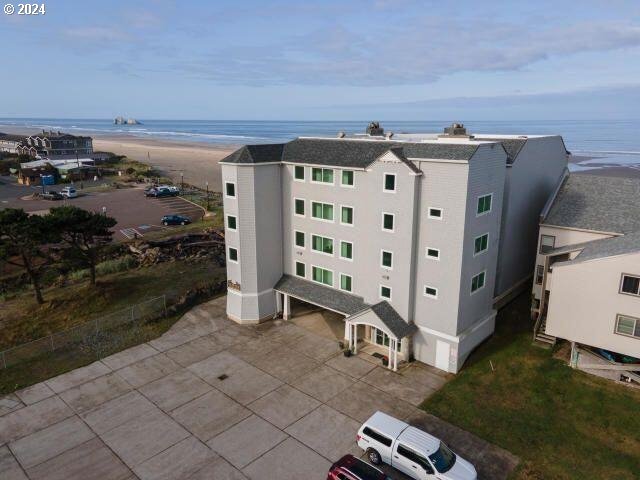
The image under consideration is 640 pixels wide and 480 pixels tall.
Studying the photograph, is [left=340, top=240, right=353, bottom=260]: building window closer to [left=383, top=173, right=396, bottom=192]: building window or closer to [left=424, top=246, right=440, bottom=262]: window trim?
[left=383, top=173, right=396, bottom=192]: building window

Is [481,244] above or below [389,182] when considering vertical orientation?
below

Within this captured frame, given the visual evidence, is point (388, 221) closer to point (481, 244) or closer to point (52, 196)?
point (481, 244)

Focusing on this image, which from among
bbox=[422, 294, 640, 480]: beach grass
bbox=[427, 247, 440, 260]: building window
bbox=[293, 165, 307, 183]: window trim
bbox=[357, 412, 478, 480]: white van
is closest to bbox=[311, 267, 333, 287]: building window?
bbox=[293, 165, 307, 183]: window trim

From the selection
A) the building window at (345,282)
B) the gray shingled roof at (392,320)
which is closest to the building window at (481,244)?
the gray shingled roof at (392,320)

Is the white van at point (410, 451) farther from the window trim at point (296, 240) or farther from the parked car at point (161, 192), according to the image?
the parked car at point (161, 192)

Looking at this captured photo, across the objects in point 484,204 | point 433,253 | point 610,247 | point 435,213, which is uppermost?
point 484,204

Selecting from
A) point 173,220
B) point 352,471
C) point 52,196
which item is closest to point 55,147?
point 52,196
